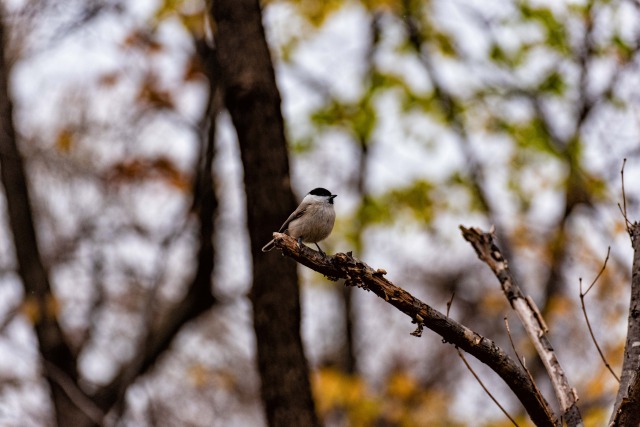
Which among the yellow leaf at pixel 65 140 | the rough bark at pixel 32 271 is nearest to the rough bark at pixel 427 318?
the rough bark at pixel 32 271

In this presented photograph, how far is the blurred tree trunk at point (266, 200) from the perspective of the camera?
4.48 m

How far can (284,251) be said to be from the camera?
2863 millimetres

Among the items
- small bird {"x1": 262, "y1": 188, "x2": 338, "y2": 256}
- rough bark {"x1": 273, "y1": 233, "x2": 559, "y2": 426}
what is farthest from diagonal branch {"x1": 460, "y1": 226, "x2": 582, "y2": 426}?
small bird {"x1": 262, "y1": 188, "x2": 338, "y2": 256}

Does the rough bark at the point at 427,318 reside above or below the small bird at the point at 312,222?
below

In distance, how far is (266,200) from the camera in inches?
182

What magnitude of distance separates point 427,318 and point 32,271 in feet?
18.5

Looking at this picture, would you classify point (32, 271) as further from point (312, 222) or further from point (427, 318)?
point (427, 318)

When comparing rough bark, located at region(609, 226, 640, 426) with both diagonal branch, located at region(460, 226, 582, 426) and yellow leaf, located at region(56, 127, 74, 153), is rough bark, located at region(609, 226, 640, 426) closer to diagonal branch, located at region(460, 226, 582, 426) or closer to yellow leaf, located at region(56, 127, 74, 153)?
diagonal branch, located at region(460, 226, 582, 426)

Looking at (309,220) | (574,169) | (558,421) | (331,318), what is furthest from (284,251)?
(331,318)

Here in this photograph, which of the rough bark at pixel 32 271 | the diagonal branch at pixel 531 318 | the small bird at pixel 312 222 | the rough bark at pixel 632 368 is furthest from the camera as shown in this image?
the rough bark at pixel 32 271

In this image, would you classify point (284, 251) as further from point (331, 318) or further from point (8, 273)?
point (331, 318)

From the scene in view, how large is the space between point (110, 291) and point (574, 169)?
24.7 feet

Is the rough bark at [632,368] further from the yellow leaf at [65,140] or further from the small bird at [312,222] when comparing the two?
the yellow leaf at [65,140]

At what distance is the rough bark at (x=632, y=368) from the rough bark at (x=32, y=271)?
5.53 m
